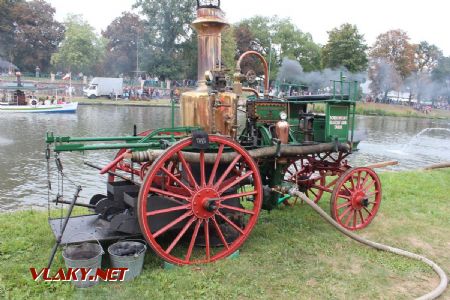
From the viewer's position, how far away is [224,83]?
5922mm

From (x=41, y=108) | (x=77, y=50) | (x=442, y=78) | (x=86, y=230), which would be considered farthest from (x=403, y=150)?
(x=442, y=78)

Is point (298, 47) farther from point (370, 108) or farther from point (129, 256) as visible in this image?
point (129, 256)

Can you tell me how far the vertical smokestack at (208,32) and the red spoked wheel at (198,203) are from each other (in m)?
1.44

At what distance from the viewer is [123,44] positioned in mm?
63312

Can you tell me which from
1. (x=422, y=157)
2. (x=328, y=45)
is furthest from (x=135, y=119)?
(x=328, y=45)

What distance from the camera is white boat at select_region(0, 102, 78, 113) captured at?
32094 millimetres

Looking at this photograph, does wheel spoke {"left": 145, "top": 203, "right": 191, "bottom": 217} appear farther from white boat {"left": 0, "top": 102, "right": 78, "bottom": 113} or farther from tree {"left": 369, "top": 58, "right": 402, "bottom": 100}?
tree {"left": 369, "top": 58, "right": 402, "bottom": 100}

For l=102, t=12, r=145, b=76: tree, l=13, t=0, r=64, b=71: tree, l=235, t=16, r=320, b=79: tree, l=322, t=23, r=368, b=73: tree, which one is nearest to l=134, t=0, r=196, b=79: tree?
l=102, t=12, r=145, b=76: tree

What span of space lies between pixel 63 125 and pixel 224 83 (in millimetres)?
22298

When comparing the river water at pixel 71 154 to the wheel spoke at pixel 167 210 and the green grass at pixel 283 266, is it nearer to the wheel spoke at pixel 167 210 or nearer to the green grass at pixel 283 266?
the green grass at pixel 283 266

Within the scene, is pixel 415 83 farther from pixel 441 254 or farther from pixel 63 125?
pixel 441 254

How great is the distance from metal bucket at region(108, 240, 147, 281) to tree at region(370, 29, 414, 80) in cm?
6159

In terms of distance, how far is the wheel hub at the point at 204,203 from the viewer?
5203mm

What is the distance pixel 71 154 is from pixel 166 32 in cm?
3902
